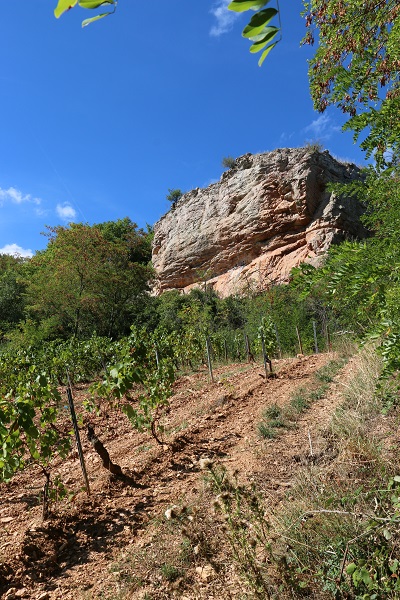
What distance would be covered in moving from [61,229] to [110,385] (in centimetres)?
1812

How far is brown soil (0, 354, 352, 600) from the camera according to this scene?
2.34m

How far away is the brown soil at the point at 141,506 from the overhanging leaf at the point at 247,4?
2399mm

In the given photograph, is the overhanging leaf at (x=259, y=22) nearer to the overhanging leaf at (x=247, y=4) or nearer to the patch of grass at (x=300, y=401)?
the overhanging leaf at (x=247, y=4)

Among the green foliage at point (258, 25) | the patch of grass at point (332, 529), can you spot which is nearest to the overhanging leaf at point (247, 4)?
the green foliage at point (258, 25)

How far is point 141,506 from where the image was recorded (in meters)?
3.32

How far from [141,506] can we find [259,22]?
3.57 metres

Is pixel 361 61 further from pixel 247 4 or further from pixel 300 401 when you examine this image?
pixel 300 401

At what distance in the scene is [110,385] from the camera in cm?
429

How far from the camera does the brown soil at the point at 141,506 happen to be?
234 cm

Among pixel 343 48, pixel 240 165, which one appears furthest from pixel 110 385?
pixel 240 165

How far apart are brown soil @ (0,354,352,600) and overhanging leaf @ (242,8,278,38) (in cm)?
237

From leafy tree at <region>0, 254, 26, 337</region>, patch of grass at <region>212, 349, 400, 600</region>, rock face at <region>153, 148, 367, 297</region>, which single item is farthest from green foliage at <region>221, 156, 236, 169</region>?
patch of grass at <region>212, 349, 400, 600</region>

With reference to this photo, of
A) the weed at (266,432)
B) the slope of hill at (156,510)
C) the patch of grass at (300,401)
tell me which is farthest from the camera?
the patch of grass at (300,401)

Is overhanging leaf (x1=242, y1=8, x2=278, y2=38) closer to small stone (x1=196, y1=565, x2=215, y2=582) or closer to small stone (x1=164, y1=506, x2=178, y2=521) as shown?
small stone (x1=196, y1=565, x2=215, y2=582)
